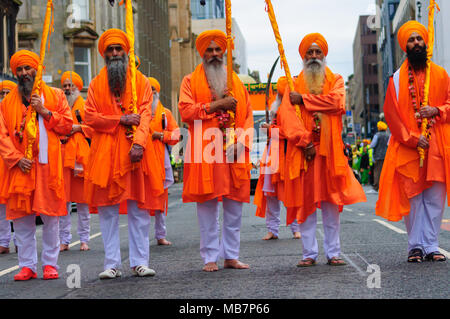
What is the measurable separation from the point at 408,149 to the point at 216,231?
207 cm

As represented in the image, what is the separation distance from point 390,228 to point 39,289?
6.26m

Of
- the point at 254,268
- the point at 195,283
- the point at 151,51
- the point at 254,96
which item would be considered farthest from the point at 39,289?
the point at 151,51

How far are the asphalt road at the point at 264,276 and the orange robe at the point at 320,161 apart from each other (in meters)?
0.61

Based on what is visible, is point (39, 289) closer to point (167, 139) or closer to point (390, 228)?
point (167, 139)

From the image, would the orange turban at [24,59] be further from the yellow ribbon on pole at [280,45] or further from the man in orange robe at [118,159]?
the yellow ribbon on pole at [280,45]

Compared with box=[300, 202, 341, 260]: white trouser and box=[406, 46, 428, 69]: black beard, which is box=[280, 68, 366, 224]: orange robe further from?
box=[406, 46, 428, 69]: black beard

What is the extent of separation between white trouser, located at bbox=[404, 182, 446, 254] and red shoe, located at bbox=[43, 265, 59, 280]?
333 centimetres

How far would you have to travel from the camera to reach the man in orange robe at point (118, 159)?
26.1 ft

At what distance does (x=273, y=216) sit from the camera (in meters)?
11.9

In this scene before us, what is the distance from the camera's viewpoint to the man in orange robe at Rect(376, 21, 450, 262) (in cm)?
852

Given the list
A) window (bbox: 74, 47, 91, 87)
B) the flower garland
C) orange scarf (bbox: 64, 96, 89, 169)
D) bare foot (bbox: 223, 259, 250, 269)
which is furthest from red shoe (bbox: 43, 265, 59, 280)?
window (bbox: 74, 47, 91, 87)

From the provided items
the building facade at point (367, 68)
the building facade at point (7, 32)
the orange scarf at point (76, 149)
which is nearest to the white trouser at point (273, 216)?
the orange scarf at point (76, 149)

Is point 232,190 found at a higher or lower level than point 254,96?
lower

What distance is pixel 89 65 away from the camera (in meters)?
46.1
